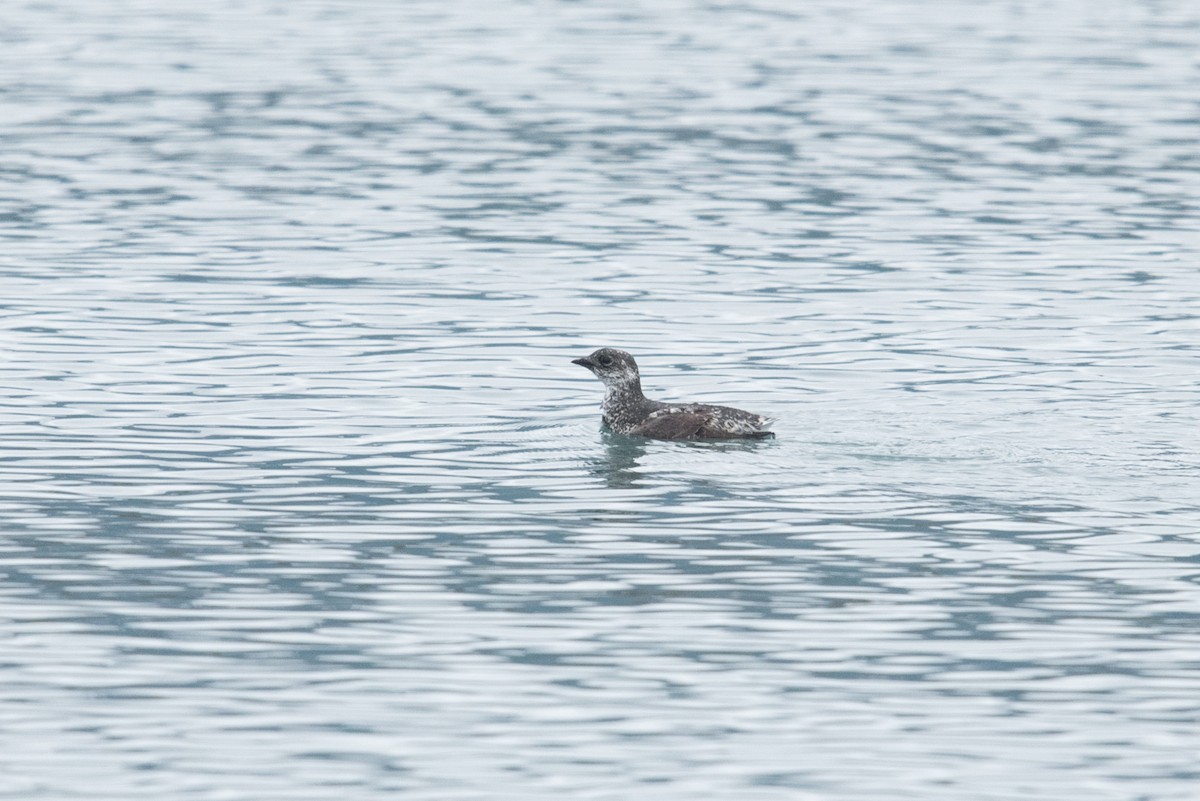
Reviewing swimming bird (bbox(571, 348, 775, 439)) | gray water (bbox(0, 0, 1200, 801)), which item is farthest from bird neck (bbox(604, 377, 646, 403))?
gray water (bbox(0, 0, 1200, 801))

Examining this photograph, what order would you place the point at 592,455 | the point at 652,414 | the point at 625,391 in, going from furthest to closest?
the point at 625,391, the point at 652,414, the point at 592,455

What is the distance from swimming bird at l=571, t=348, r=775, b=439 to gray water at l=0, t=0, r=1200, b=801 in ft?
0.73

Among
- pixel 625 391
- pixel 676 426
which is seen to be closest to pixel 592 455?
pixel 676 426

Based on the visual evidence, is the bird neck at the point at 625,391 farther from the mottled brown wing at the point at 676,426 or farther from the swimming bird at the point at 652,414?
the mottled brown wing at the point at 676,426

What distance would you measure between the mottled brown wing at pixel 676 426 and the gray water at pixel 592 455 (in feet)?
0.56

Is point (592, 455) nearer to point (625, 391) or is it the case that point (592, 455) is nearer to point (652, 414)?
point (652, 414)

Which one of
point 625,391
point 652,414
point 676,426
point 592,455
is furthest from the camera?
point 625,391

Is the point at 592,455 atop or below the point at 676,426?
below

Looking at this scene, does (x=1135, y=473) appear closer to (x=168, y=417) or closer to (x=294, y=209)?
(x=168, y=417)

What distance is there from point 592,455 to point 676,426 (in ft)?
2.41

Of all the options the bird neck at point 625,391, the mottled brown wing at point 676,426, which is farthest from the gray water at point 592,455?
the bird neck at point 625,391

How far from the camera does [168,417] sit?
19797 mm

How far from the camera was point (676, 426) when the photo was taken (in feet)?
62.2

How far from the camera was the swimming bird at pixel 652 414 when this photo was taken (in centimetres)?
1861
